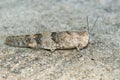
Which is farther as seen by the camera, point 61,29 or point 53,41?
point 61,29

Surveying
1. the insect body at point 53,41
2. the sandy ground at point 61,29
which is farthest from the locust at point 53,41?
the sandy ground at point 61,29

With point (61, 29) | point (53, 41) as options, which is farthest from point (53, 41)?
point (61, 29)

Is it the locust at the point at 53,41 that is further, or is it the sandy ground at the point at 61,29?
the locust at the point at 53,41

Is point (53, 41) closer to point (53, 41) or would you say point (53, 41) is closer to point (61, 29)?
point (53, 41)

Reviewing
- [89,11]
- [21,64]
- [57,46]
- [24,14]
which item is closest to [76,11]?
[89,11]

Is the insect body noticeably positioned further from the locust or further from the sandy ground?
the sandy ground

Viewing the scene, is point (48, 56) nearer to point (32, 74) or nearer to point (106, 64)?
point (32, 74)

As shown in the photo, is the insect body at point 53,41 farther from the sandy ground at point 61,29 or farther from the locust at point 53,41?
the sandy ground at point 61,29
